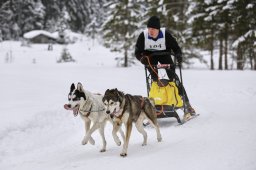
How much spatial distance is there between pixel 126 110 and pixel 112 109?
297 millimetres

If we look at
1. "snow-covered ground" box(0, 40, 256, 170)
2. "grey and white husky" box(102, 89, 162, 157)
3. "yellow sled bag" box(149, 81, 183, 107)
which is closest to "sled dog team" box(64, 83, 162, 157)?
"grey and white husky" box(102, 89, 162, 157)

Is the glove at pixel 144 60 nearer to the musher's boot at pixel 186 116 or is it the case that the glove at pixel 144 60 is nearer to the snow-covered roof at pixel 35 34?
the musher's boot at pixel 186 116

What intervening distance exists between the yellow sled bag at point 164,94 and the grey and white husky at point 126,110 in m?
0.97

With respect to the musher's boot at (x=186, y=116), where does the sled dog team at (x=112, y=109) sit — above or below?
above

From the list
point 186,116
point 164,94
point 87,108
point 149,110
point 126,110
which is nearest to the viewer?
point 126,110

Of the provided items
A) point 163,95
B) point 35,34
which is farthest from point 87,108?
point 35,34

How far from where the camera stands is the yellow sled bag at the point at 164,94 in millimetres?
7281

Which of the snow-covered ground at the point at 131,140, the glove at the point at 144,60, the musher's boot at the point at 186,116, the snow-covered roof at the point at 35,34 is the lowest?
the snow-covered ground at the point at 131,140

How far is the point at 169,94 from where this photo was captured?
289 inches

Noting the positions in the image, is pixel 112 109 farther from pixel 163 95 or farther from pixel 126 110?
pixel 163 95

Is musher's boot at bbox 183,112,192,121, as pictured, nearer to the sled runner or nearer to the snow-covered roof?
the sled runner

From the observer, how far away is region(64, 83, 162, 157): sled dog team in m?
5.48

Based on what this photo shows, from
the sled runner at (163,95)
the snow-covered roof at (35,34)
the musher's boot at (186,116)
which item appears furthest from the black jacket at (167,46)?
the snow-covered roof at (35,34)

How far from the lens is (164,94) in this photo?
23.9 feet
